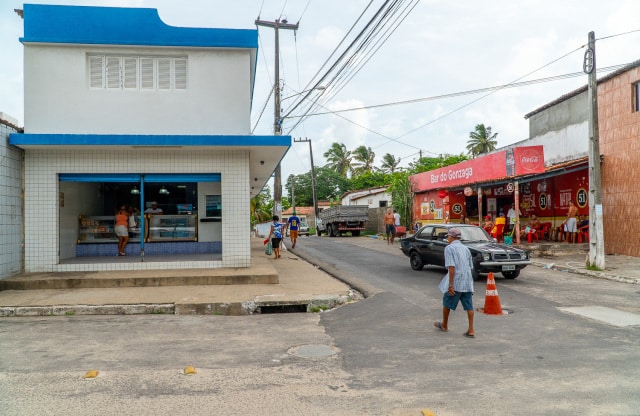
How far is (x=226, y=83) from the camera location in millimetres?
12586

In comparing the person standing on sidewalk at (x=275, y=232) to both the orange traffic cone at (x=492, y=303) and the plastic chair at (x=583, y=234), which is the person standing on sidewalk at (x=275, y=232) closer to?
the orange traffic cone at (x=492, y=303)

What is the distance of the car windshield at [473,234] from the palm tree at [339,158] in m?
56.7

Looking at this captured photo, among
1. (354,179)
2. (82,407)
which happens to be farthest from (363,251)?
(354,179)

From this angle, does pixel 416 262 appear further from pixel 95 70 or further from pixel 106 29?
pixel 106 29

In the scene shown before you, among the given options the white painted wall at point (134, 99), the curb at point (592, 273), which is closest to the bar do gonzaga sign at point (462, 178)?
the curb at point (592, 273)

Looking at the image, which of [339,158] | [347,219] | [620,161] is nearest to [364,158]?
[339,158]

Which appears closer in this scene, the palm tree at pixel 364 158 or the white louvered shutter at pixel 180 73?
the white louvered shutter at pixel 180 73

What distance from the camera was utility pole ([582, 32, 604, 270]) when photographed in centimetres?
1394

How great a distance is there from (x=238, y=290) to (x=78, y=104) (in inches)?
250

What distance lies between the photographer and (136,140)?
11320mm

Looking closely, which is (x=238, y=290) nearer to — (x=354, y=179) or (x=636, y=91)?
(x=636, y=91)

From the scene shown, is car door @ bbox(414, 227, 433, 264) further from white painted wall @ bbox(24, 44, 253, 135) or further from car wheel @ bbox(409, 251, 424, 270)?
white painted wall @ bbox(24, 44, 253, 135)

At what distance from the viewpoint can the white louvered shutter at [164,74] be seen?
12367 millimetres

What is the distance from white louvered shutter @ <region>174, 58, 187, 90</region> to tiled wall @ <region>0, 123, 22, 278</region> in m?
4.02
